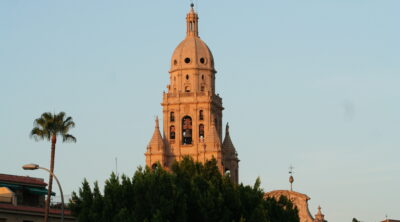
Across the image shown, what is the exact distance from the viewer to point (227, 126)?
5910 inches

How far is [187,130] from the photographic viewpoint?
146 metres

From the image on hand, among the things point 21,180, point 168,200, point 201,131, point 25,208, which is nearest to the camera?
point 168,200

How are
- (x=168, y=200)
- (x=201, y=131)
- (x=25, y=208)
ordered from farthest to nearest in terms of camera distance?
(x=201, y=131)
(x=25, y=208)
(x=168, y=200)

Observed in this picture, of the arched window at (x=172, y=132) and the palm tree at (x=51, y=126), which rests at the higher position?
the arched window at (x=172, y=132)

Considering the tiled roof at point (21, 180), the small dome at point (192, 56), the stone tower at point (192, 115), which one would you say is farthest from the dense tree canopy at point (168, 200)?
the small dome at point (192, 56)

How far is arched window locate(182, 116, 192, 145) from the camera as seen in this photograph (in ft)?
479

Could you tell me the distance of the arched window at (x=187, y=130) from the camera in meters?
146

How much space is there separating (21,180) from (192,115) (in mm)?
44833

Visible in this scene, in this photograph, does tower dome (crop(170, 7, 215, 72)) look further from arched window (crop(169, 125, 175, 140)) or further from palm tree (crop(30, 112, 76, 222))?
palm tree (crop(30, 112, 76, 222))

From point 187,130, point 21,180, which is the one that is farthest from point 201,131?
point 21,180

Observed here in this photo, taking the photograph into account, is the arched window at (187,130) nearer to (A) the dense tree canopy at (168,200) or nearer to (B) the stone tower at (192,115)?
(B) the stone tower at (192,115)

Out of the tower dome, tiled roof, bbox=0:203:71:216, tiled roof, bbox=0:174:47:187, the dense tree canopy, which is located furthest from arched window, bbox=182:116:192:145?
the dense tree canopy

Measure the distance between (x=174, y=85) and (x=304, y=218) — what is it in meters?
34.0

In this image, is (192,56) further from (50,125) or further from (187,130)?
(50,125)
